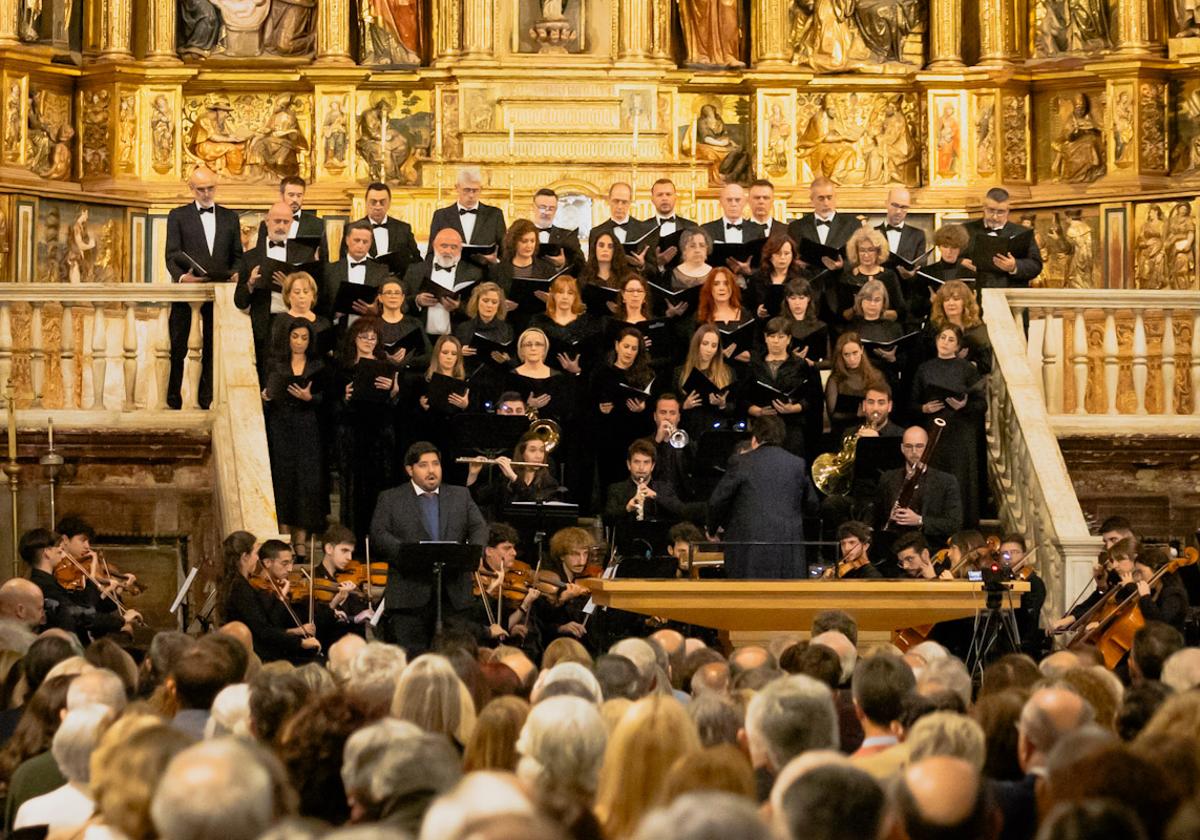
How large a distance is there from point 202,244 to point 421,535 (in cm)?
370

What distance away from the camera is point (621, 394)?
40.4ft

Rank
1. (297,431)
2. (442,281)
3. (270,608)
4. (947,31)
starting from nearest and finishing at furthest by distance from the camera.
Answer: (270,608)
(297,431)
(442,281)
(947,31)

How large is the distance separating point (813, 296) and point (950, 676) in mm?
6245

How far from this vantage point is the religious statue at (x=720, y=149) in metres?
17.7

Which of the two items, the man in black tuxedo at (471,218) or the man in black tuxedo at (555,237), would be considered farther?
the man in black tuxedo at (471,218)

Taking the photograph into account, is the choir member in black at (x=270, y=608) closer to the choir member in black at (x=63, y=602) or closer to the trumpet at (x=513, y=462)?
the choir member in black at (x=63, y=602)

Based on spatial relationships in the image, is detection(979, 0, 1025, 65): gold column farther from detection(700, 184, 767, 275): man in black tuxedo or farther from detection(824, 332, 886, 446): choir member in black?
detection(824, 332, 886, 446): choir member in black

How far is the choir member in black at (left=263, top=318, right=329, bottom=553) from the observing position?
1236 cm

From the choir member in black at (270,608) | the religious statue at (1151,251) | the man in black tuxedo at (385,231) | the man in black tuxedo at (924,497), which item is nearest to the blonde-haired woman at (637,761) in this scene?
the choir member in black at (270,608)

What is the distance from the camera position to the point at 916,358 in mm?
12844

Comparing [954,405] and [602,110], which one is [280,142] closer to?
[602,110]

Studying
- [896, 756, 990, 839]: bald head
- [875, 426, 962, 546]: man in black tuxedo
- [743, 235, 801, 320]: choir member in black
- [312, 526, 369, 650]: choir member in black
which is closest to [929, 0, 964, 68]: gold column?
[743, 235, 801, 320]: choir member in black

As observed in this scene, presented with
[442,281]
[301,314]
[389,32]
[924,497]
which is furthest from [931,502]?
[389,32]

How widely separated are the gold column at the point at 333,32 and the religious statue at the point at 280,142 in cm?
45
